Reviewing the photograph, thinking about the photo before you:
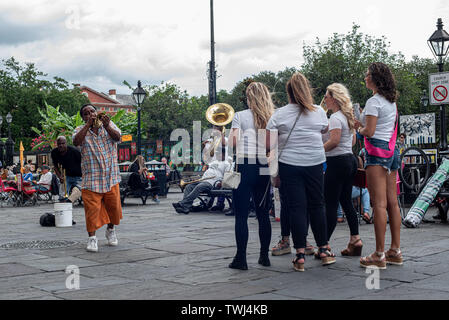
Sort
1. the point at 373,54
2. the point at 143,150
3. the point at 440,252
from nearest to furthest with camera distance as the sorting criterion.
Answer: the point at 440,252, the point at 143,150, the point at 373,54

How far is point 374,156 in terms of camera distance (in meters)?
5.00

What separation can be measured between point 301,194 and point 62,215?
5.96 m

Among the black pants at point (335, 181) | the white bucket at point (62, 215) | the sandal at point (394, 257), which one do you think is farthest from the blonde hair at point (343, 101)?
the white bucket at point (62, 215)

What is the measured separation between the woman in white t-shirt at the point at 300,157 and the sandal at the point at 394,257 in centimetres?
74

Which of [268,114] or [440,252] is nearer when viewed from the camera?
[268,114]

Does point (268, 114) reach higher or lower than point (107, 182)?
higher

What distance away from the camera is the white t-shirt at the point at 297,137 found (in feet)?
16.1

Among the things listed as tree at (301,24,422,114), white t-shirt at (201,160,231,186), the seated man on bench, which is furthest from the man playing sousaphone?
tree at (301,24,422,114)

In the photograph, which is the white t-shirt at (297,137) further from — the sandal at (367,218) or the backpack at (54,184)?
the backpack at (54,184)

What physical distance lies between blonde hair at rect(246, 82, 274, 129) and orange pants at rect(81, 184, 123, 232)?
2499 mm

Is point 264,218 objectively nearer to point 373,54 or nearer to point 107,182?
point 107,182

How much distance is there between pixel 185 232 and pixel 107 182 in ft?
6.51

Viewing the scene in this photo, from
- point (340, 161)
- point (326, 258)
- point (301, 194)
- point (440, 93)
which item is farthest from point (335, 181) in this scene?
point (440, 93)
